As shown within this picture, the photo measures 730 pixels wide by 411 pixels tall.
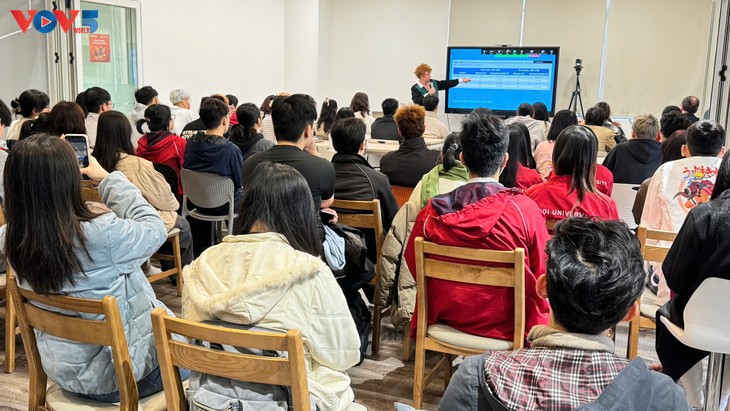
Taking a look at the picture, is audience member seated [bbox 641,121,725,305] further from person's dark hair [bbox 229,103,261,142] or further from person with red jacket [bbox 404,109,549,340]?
person's dark hair [bbox 229,103,261,142]

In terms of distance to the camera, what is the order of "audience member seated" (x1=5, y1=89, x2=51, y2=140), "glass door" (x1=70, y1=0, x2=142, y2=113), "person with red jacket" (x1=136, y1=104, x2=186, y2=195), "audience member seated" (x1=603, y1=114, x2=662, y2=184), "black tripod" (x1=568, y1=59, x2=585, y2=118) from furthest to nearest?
"black tripod" (x1=568, y1=59, x2=585, y2=118) < "glass door" (x1=70, y1=0, x2=142, y2=113) < "audience member seated" (x1=5, y1=89, x2=51, y2=140) < "audience member seated" (x1=603, y1=114, x2=662, y2=184) < "person with red jacket" (x1=136, y1=104, x2=186, y2=195)

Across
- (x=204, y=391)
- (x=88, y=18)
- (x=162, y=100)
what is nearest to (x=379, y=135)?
(x=162, y=100)

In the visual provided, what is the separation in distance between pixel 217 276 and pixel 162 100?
7022mm

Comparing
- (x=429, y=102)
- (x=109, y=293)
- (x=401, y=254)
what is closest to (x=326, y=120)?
(x=429, y=102)

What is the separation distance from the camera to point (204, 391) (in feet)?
5.47

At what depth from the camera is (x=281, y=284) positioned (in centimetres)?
165

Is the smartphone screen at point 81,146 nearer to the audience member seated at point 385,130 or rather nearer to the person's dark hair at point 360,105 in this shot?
the audience member seated at point 385,130

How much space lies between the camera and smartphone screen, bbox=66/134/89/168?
301cm

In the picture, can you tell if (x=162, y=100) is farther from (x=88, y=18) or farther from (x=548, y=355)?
(x=548, y=355)

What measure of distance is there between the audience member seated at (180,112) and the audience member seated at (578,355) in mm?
5799

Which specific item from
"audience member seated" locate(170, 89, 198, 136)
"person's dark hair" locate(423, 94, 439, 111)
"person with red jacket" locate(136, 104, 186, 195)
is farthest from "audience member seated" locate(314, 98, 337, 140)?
"person with red jacket" locate(136, 104, 186, 195)

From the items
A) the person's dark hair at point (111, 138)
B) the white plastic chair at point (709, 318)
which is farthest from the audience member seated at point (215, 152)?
the white plastic chair at point (709, 318)

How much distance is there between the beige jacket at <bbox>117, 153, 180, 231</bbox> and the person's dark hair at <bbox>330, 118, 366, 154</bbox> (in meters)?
1.12

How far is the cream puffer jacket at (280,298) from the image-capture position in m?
1.65
